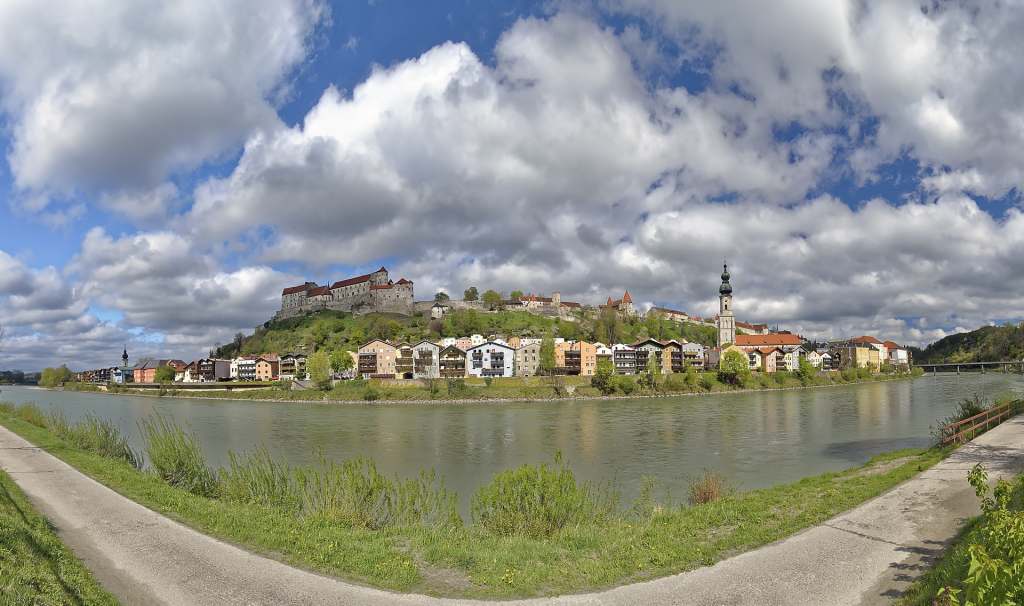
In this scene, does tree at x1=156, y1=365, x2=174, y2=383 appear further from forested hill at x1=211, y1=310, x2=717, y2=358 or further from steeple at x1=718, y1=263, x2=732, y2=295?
steeple at x1=718, y1=263, x2=732, y2=295

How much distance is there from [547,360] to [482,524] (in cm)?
7453

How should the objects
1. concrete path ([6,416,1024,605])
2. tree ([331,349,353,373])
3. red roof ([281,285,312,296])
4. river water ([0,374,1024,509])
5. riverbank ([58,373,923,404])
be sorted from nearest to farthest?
concrete path ([6,416,1024,605])
river water ([0,374,1024,509])
riverbank ([58,373,923,404])
tree ([331,349,353,373])
red roof ([281,285,312,296])

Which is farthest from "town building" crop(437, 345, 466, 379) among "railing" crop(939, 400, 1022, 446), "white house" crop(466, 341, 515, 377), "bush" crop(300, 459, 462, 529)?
"bush" crop(300, 459, 462, 529)

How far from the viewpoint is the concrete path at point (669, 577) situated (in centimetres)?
629

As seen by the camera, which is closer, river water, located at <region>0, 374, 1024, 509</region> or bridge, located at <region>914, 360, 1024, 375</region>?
river water, located at <region>0, 374, 1024, 509</region>

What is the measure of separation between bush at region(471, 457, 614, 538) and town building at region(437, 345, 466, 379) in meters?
79.1

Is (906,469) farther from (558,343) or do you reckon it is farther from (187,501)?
(558,343)

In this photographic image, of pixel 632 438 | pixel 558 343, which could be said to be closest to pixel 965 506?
pixel 632 438

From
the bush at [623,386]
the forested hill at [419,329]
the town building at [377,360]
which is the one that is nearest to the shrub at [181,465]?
the bush at [623,386]

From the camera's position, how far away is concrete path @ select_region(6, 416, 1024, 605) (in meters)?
6.29

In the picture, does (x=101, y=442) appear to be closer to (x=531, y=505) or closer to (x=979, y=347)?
(x=531, y=505)

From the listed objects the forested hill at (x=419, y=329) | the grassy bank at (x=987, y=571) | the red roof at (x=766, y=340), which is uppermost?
the forested hill at (x=419, y=329)

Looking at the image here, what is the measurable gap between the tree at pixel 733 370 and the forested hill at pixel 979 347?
268 ft

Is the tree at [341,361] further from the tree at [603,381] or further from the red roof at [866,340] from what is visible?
the red roof at [866,340]
